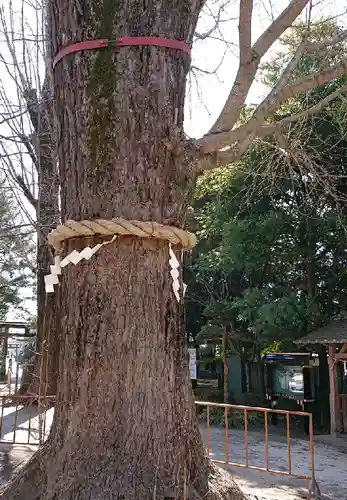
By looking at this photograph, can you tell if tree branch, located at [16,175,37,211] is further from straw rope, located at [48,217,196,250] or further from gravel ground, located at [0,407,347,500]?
straw rope, located at [48,217,196,250]

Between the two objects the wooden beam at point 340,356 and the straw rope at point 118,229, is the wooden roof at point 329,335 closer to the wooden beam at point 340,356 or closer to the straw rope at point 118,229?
the wooden beam at point 340,356

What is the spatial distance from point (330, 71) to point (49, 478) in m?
2.48

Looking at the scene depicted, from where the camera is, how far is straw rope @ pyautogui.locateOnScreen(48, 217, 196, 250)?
7.23ft

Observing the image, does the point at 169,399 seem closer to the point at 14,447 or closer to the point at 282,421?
the point at 14,447

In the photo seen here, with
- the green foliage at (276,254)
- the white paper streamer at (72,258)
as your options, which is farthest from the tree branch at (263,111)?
the green foliage at (276,254)

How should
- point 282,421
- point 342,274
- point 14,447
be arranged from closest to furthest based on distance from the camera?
point 14,447, point 342,274, point 282,421

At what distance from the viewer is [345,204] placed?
10922 mm

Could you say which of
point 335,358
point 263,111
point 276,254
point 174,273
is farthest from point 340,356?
point 174,273

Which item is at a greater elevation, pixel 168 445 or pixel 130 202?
pixel 130 202

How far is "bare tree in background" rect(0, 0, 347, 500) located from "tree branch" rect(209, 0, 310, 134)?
15.8 inches

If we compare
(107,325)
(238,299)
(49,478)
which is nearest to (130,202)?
(107,325)

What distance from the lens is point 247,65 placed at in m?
2.96

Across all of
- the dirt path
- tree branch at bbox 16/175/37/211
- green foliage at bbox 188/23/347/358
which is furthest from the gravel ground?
tree branch at bbox 16/175/37/211

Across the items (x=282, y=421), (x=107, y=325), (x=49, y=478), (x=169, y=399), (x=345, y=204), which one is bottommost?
(x=282, y=421)
